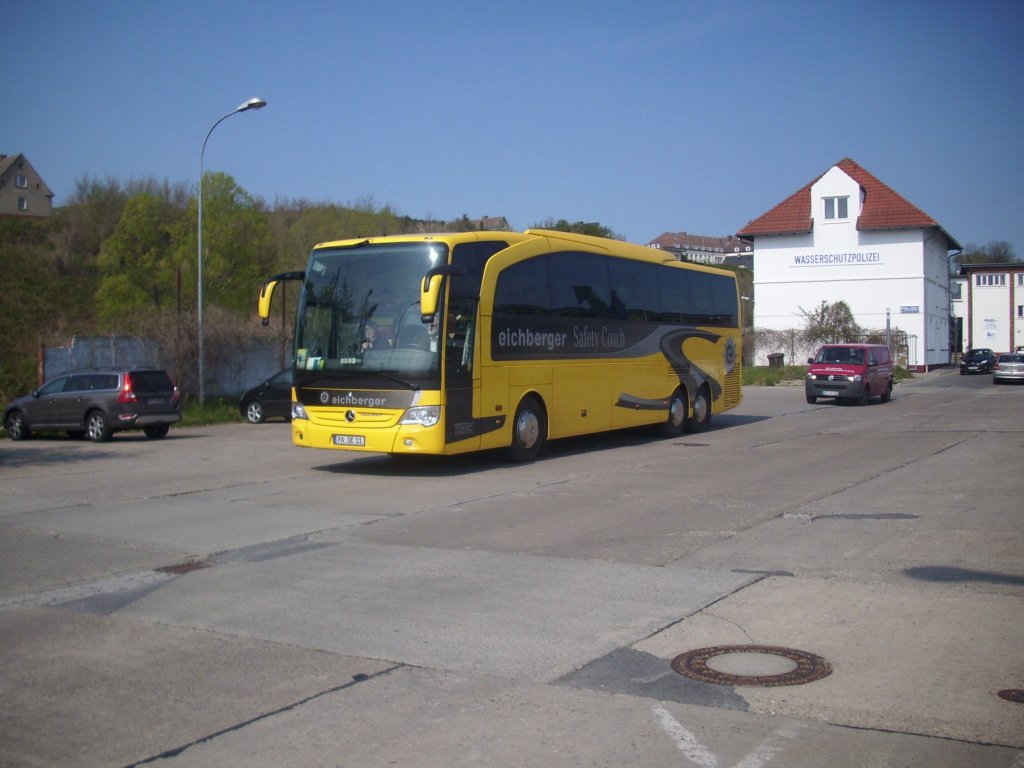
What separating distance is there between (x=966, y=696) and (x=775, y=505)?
23.4 ft

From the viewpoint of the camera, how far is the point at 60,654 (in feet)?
22.2

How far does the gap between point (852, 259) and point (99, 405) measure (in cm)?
5309

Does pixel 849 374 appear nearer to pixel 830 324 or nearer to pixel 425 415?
pixel 425 415

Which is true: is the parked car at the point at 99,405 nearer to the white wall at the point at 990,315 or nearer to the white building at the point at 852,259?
the white building at the point at 852,259

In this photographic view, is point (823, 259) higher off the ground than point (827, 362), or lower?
higher

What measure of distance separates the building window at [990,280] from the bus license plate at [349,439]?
9392cm

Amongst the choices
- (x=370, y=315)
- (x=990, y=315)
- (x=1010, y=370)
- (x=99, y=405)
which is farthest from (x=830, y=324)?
(x=370, y=315)

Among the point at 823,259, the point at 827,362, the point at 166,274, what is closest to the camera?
the point at 827,362

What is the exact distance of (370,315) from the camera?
15.9 metres

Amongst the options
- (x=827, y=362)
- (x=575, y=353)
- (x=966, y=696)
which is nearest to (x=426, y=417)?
(x=575, y=353)

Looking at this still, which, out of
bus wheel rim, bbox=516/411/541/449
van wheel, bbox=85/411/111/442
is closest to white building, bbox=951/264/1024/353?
bus wheel rim, bbox=516/411/541/449

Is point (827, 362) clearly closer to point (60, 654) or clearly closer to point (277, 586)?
point (277, 586)

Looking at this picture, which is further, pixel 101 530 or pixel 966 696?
pixel 101 530

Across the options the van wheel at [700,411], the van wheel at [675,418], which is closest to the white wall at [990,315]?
the van wheel at [700,411]
